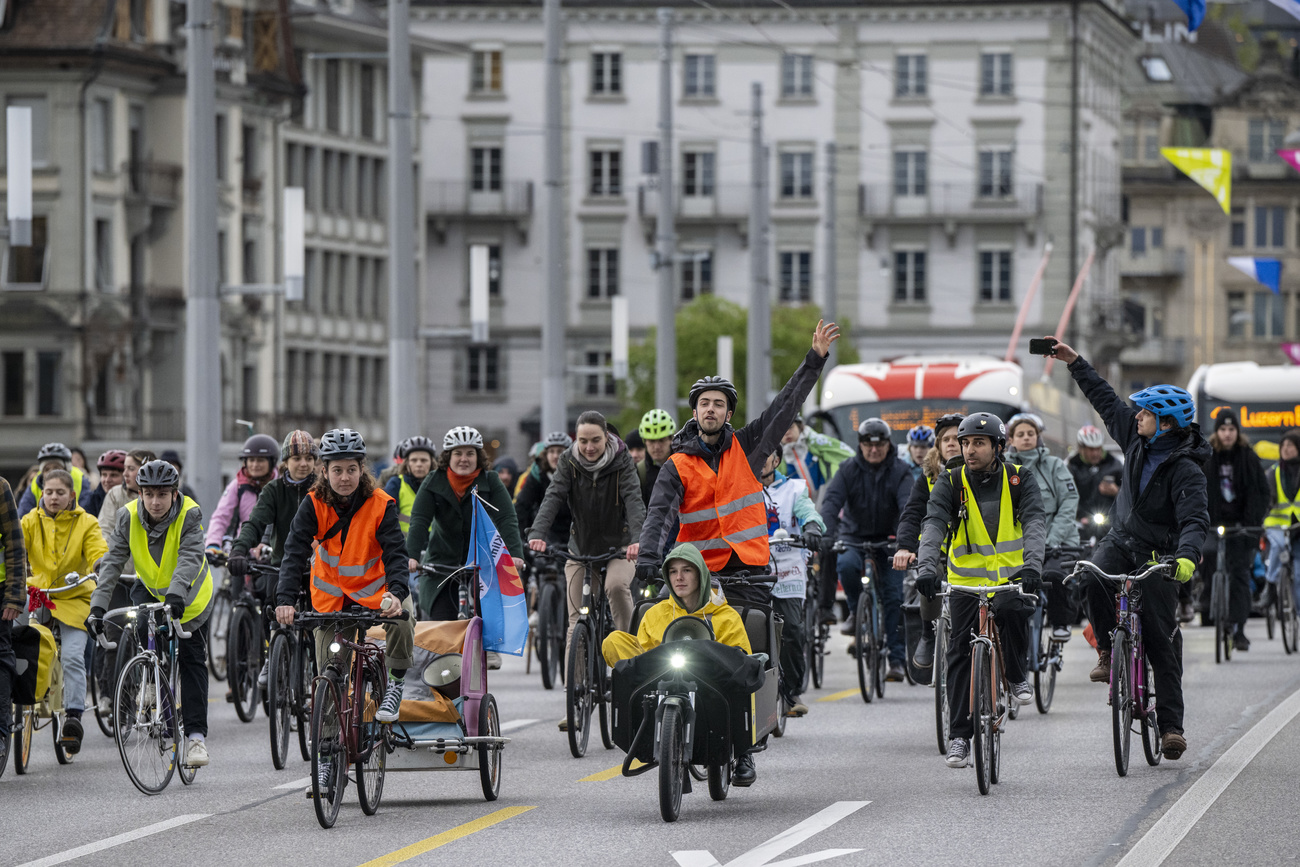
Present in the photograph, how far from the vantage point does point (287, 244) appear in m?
22.8

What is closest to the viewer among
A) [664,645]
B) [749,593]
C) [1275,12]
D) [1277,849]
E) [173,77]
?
[1277,849]

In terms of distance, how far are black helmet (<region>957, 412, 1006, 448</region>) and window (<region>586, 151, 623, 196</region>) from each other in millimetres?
67828

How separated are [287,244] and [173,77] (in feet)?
129

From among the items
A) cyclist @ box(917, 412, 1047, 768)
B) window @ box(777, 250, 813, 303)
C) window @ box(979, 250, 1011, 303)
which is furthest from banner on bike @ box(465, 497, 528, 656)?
window @ box(979, 250, 1011, 303)

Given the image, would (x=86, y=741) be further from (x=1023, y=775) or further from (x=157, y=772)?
(x=1023, y=775)

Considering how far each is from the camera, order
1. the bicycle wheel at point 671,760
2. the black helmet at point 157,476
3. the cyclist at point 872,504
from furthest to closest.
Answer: the cyclist at point 872,504 → the black helmet at point 157,476 → the bicycle wheel at point 671,760

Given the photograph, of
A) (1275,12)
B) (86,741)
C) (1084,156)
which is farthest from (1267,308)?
(86,741)

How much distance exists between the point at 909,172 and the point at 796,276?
468 cm

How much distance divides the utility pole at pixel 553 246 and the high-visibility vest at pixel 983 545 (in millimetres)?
16867

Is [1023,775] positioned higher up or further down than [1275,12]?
further down

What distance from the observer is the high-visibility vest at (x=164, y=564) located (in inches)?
510

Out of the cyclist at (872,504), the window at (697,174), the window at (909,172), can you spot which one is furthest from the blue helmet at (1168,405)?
the window at (697,174)

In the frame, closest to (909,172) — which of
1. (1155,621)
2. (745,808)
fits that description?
(1155,621)

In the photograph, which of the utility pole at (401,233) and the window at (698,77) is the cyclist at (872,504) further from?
the window at (698,77)
